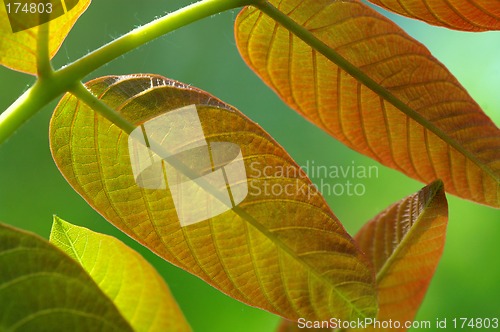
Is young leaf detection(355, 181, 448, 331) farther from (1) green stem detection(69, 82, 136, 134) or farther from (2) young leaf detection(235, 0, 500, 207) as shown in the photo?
(1) green stem detection(69, 82, 136, 134)

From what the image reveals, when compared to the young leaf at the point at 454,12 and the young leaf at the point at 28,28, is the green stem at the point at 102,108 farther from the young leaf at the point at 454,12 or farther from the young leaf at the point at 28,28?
the young leaf at the point at 454,12

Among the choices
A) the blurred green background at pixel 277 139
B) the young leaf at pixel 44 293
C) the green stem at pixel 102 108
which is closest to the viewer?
the young leaf at pixel 44 293

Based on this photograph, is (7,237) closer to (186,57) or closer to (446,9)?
(446,9)

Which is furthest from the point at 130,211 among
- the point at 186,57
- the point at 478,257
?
the point at 478,257

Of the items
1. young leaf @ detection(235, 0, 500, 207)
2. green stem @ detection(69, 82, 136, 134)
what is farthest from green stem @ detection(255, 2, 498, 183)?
green stem @ detection(69, 82, 136, 134)

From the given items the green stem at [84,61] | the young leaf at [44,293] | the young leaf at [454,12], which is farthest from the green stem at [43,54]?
the young leaf at [454,12]

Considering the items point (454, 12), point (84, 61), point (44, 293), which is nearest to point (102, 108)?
point (84, 61)
